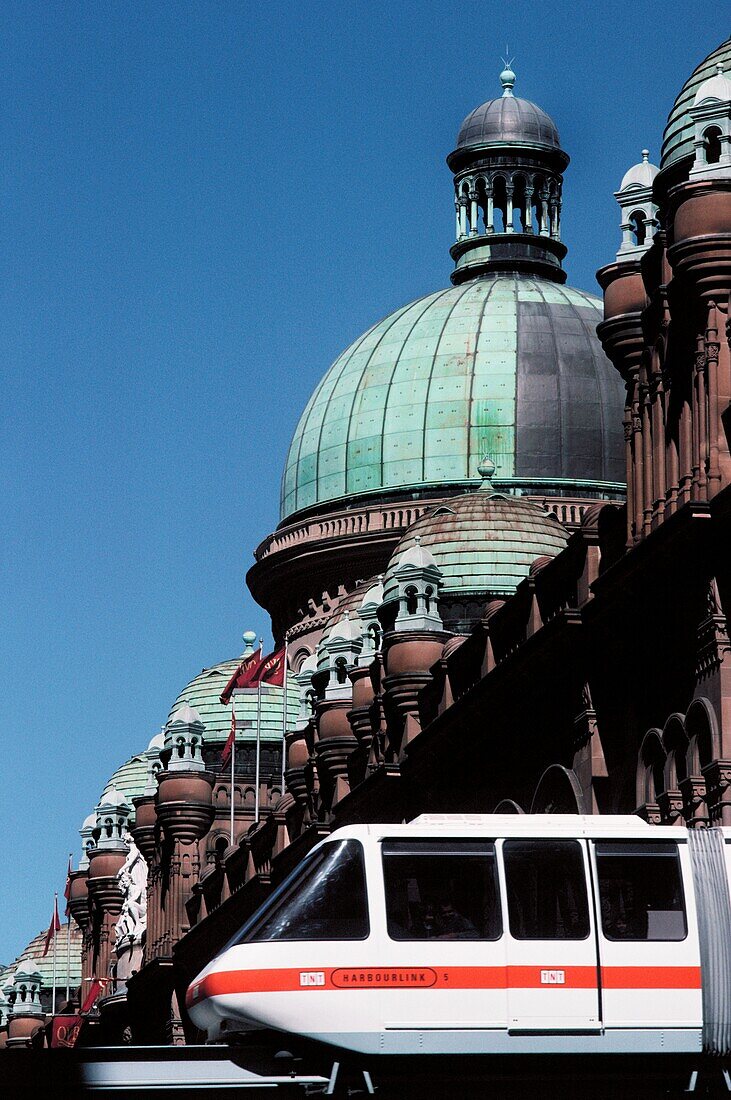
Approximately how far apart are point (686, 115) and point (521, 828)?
17.5 metres

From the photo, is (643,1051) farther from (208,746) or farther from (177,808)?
(208,746)

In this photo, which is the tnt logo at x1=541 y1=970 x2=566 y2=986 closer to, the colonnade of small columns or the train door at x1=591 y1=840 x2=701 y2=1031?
the train door at x1=591 y1=840 x2=701 y2=1031

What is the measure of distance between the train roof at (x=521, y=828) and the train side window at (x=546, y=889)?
6.5 inches

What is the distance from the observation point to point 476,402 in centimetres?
9900

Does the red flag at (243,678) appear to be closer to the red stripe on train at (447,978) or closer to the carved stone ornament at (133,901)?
the carved stone ornament at (133,901)

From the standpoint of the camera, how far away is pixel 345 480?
103 metres

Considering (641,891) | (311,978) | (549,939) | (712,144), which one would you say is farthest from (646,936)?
(712,144)

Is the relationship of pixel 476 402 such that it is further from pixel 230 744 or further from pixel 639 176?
pixel 639 176

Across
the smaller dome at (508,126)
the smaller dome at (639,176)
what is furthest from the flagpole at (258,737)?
the smaller dome at (639,176)

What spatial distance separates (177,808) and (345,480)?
13365mm

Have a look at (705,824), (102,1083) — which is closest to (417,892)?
(102,1083)

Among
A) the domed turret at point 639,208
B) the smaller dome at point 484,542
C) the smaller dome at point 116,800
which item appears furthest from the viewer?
the smaller dome at point 116,800

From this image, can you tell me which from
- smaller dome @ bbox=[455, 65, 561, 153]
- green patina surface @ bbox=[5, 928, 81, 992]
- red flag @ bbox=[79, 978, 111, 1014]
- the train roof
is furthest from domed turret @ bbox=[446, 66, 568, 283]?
the train roof

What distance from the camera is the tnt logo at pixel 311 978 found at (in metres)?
31.1
